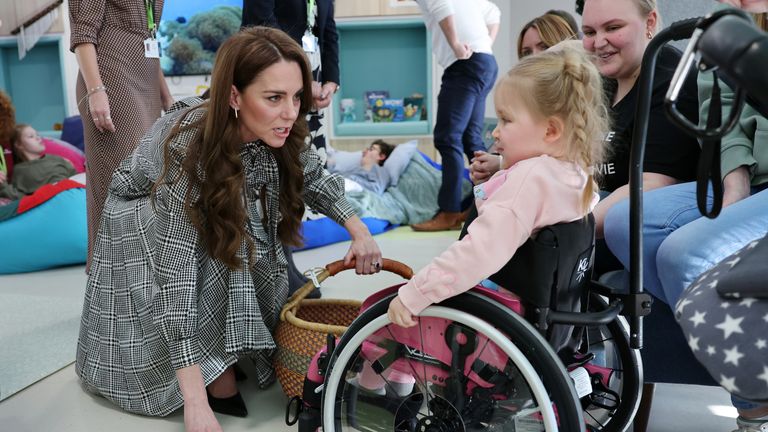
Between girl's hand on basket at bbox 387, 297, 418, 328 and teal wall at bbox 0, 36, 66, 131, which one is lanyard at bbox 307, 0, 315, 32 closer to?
girl's hand on basket at bbox 387, 297, 418, 328

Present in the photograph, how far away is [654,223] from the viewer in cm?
120

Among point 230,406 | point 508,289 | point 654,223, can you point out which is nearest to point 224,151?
point 230,406

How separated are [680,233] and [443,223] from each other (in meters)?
2.39

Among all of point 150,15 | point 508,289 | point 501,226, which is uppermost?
point 150,15

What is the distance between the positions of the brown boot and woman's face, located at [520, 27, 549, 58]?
1297mm

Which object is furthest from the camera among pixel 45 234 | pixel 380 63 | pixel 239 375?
pixel 380 63

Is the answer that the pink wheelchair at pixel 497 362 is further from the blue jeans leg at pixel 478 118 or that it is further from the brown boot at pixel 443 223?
the brown boot at pixel 443 223

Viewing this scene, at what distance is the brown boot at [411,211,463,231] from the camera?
349 centimetres

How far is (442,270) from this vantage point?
3.10 ft

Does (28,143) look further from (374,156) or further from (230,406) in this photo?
(230,406)

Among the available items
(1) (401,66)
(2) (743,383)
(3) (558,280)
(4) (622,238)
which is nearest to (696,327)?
(2) (743,383)

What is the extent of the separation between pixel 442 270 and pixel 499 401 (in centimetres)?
22

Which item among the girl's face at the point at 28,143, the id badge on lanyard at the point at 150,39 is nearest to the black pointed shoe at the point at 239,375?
the id badge on lanyard at the point at 150,39

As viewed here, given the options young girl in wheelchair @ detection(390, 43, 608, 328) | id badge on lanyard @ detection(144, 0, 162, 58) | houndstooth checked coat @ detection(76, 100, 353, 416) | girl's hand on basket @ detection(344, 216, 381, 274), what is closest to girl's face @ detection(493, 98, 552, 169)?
young girl in wheelchair @ detection(390, 43, 608, 328)
